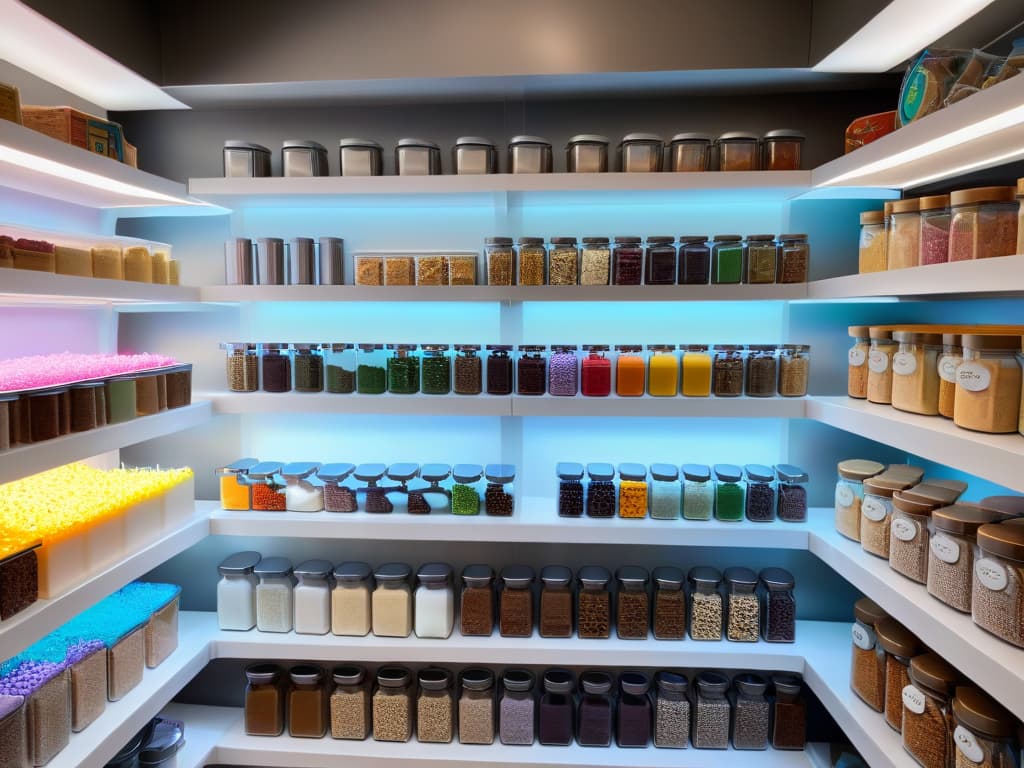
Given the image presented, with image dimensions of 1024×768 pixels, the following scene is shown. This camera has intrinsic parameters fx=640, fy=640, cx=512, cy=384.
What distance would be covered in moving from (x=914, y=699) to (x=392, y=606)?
138cm

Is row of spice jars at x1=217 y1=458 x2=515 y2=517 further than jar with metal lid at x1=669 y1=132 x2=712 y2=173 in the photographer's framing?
Yes

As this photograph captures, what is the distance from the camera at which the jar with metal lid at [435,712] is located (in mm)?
1991

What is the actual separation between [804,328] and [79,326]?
2.35 metres

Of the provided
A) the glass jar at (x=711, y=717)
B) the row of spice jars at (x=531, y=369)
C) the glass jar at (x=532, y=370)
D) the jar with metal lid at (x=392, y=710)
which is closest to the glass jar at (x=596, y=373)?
the row of spice jars at (x=531, y=369)

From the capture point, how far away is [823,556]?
5.86ft

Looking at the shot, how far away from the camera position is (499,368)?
76.9 inches

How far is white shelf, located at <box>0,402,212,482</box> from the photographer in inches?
49.9

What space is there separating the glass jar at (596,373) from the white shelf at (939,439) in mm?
609

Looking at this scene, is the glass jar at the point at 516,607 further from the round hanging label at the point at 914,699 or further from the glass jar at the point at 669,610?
the round hanging label at the point at 914,699

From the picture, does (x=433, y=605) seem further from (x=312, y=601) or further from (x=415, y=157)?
(x=415, y=157)

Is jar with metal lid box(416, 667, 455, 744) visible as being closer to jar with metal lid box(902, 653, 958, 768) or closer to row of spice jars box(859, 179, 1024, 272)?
jar with metal lid box(902, 653, 958, 768)

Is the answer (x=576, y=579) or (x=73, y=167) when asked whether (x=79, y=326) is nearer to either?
(x=73, y=167)

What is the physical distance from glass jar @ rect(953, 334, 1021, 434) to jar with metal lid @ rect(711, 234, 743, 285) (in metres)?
0.72

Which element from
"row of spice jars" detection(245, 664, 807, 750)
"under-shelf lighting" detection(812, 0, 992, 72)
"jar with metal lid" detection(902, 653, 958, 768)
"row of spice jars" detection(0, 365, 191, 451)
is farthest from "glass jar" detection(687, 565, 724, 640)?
"row of spice jars" detection(0, 365, 191, 451)
